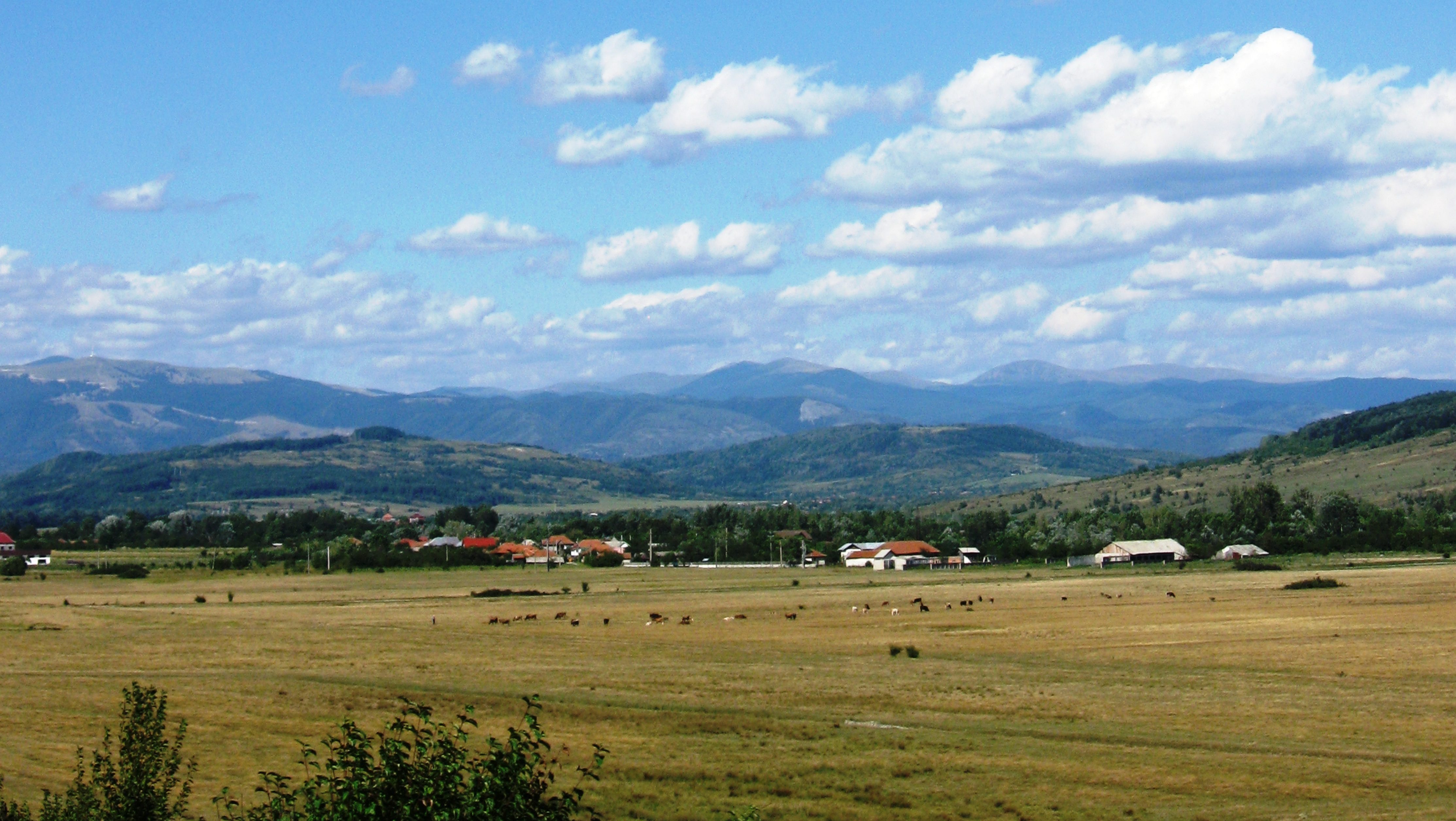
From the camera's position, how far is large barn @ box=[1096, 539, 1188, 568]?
137 meters

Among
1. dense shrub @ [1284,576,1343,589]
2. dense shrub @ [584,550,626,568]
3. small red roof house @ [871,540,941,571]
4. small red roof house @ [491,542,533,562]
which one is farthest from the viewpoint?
small red roof house @ [491,542,533,562]

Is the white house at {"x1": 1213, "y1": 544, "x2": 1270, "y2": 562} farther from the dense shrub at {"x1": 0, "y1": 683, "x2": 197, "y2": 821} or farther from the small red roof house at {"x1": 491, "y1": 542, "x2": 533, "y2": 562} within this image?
the dense shrub at {"x1": 0, "y1": 683, "x2": 197, "y2": 821}

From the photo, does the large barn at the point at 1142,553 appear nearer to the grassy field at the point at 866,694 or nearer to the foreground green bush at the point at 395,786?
the grassy field at the point at 866,694

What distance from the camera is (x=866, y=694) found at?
133ft

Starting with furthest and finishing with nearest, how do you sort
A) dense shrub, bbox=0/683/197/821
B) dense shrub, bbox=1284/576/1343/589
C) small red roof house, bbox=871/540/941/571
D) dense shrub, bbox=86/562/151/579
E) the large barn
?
small red roof house, bbox=871/540/941/571 → the large barn → dense shrub, bbox=86/562/151/579 → dense shrub, bbox=1284/576/1343/589 → dense shrub, bbox=0/683/197/821

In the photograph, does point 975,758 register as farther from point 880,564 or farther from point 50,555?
point 50,555

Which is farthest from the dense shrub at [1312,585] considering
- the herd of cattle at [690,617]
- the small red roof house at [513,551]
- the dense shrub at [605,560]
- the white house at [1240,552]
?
the small red roof house at [513,551]

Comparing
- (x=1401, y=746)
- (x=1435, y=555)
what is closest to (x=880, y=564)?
(x=1435, y=555)

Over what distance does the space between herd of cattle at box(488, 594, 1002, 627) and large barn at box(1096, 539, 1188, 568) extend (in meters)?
56.1

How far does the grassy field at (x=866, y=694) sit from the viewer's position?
90.5ft

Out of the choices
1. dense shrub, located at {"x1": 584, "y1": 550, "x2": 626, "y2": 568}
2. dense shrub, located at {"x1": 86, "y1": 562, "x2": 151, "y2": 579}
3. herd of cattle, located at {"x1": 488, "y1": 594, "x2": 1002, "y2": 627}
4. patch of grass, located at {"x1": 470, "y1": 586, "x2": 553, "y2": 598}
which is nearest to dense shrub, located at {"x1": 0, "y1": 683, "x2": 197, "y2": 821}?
herd of cattle, located at {"x1": 488, "y1": 594, "x2": 1002, "y2": 627}

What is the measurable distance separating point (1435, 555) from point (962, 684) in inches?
3862

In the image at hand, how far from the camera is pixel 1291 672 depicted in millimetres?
43375

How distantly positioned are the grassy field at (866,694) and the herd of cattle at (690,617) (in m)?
0.64
